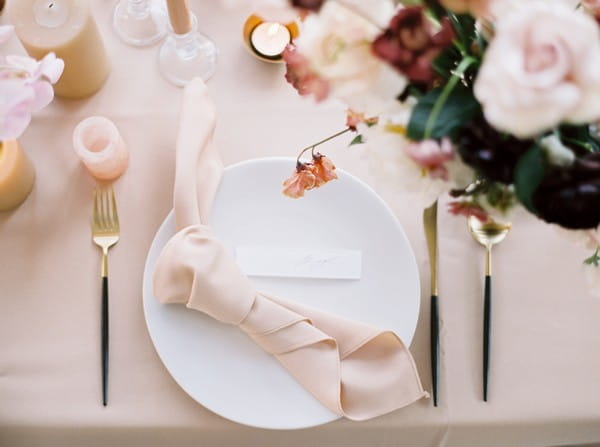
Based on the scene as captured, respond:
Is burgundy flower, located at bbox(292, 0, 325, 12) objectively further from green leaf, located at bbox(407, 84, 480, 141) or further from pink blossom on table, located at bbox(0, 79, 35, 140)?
pink blossom on table, located at bbox(0, 79, 35, 140)

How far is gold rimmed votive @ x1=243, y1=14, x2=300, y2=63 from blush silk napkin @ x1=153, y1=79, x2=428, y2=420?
0.22 meters

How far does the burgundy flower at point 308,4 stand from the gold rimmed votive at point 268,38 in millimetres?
523

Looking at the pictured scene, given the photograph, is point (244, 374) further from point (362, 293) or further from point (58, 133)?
point (58, 133)

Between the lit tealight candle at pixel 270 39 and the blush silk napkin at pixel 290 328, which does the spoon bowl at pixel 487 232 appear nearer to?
the blush silk napkin at pixel 290 328

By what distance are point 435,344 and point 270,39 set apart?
0.50 meters

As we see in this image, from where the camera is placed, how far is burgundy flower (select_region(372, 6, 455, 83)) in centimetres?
40

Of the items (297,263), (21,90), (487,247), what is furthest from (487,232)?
(21,90)

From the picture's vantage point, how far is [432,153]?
405mm

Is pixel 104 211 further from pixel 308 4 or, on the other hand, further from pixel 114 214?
pixel 308 4

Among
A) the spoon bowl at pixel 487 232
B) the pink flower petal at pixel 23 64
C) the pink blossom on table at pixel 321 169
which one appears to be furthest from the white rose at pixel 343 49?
the spoon bowl at pixel 487 232

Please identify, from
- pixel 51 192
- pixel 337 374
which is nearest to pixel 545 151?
pixel 337 374

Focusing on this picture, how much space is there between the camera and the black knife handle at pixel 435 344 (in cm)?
82

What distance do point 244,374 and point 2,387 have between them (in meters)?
0.32

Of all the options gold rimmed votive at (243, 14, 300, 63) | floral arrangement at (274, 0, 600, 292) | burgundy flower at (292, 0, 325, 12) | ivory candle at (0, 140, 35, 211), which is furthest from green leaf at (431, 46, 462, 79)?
ivory candle at (0, 140, 35, 211)
